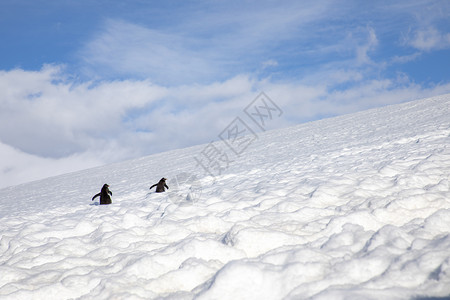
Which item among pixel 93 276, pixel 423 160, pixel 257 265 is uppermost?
pixel 93 276

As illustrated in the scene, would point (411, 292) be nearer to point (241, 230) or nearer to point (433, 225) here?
point (433, 225)

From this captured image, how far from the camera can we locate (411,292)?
304 cm

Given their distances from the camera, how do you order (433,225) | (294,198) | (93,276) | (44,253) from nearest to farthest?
(93,276) < (433,225) < (44,253) < (294,198)

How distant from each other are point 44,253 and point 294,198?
4986 millimetres

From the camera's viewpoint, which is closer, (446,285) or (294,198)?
(446,285)

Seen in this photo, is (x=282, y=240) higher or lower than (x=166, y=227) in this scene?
lower

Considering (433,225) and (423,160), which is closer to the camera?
(433,225)

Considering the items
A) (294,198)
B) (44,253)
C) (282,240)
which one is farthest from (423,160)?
(44,253)

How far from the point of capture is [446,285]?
3059mm

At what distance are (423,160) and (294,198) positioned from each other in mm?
4080

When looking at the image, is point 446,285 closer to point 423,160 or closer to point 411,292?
point 411,292

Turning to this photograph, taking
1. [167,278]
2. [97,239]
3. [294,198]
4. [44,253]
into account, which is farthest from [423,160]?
[44,253]

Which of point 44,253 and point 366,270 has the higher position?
point 44,253

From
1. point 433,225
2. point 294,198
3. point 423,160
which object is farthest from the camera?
point 423,160
